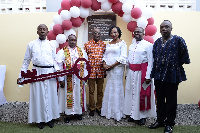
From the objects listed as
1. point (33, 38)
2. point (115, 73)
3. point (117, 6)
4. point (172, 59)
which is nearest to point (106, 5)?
point (117, 6)

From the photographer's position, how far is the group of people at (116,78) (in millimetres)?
3475

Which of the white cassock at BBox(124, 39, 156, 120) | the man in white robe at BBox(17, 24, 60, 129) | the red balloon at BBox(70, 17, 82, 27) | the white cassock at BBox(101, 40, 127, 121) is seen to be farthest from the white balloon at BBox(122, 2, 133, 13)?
the man in white robe at BBox(17, 24, 60, 129)

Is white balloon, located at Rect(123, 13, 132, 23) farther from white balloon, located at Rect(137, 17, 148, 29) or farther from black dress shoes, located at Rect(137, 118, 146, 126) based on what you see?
black dress shoes, located at Rect(137, 118, 146, 126)

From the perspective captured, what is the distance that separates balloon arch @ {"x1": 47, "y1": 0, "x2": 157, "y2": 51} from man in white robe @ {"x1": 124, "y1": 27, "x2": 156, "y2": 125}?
57 centimetres

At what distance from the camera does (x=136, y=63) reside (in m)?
4.02

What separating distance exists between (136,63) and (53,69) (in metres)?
1.55

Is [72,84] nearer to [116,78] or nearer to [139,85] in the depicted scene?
[116,78]

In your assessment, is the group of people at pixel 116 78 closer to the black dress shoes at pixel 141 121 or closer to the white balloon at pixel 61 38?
the black dress shoes at pixel 141 121

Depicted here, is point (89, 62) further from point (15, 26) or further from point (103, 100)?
point (15, 26)

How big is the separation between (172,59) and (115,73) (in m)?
1.21

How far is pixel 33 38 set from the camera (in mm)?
5551

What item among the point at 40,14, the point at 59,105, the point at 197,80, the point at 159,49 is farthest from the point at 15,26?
the point at 197,80

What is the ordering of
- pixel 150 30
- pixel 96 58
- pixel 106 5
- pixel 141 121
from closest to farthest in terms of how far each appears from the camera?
Answer: pixel 141 121 < pixel 96 58 < pixel 150 30 < pixel 106 5

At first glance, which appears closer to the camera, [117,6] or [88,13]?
[117,6]
